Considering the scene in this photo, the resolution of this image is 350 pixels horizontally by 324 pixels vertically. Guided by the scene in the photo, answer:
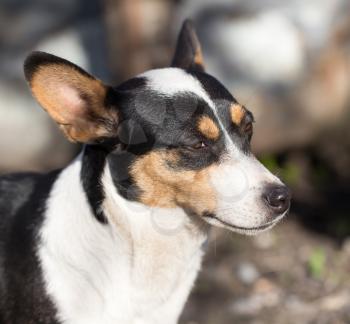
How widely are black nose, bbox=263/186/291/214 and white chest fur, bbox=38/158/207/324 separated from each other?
408mm

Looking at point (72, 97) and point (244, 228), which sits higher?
point (72, 97)

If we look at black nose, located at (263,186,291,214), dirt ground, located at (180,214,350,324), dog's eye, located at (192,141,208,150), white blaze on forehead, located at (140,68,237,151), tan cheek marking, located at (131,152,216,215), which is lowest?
dirt ground, located at (180,214,350,324)

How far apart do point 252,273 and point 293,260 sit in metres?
0.32

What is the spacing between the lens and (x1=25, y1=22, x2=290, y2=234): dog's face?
320 cm

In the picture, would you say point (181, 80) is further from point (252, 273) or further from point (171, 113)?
point (252, 273)

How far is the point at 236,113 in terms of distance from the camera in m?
3.35

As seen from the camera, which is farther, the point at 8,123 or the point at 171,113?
the point at 8,123

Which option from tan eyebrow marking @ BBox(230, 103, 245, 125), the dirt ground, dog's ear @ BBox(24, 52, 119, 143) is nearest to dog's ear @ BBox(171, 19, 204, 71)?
tan eyebrow marking @ BBox(230, 103, 245, 125)

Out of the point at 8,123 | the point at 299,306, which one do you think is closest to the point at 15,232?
the point at 299,306

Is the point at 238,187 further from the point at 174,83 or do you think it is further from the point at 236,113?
the point at 174,83

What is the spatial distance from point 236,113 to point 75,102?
676 millimetres

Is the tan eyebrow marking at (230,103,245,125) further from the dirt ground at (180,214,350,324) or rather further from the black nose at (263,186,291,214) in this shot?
the dirt ground at (180,214,350,324)

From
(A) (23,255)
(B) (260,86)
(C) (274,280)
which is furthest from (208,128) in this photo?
(B) (260,86)

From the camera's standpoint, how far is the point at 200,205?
3.25 meters
